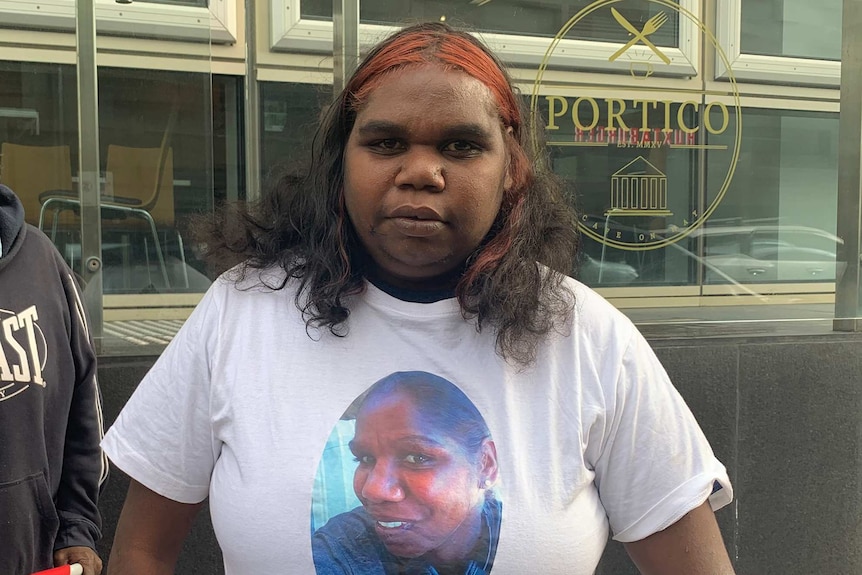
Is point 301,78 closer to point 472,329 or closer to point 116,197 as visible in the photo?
point 116,197

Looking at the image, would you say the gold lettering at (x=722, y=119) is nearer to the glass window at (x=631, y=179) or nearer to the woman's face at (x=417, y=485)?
the glass window at (x=631, y=179)

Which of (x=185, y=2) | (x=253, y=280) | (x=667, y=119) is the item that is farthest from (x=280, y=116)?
(x=253, y=280)

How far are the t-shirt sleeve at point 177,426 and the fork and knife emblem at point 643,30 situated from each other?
142 inches

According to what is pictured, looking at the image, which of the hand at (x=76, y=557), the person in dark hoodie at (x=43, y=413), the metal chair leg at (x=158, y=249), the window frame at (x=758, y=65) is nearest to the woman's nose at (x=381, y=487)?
the person in dark hoodie at (x=43, y=413)

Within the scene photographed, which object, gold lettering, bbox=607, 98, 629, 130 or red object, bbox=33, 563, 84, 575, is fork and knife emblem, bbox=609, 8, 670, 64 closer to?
gold lettering, bbox=607, 98, 629, 130

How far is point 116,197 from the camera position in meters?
4.02

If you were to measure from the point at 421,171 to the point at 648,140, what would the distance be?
3.53 m

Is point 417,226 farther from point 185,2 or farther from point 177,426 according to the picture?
point 185,2

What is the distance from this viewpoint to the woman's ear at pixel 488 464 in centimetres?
141

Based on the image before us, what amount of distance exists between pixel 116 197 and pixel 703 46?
9.77 feet

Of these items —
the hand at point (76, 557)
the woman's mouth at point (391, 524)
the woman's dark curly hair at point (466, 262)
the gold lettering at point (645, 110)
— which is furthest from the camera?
the gold lettering at point (645, 110)

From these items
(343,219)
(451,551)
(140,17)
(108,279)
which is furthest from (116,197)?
(451,551)

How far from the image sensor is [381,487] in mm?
1385

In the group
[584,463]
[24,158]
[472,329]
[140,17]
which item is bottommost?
[584,463]
